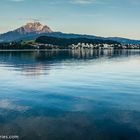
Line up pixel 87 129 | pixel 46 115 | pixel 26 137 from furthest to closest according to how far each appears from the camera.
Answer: pixel 46 115, pixel 87 129, pixel 26 137

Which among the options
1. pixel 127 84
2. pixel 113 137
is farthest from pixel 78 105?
pixel 127 84

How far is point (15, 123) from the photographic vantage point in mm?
24547

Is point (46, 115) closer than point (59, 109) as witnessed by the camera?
Yes

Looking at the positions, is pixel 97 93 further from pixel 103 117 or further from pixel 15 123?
pixel 15 123

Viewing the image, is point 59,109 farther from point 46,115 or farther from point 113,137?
point 113,137

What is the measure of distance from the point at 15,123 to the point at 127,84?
26.5m

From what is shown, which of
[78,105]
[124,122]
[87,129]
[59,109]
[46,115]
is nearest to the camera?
[87,129]

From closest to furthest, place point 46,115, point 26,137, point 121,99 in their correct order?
point 26,137 < point 46,115 < point 121,99

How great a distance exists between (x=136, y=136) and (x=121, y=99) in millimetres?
13847

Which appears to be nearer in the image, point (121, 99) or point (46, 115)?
point (46, 115)

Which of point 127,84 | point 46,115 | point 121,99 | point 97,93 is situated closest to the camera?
point 46,115

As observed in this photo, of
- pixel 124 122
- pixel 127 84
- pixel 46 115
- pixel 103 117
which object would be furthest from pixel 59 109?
pixel 127 84

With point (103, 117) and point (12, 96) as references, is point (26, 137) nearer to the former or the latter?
point (103, 117)

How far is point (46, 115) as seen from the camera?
27438 millimetres
